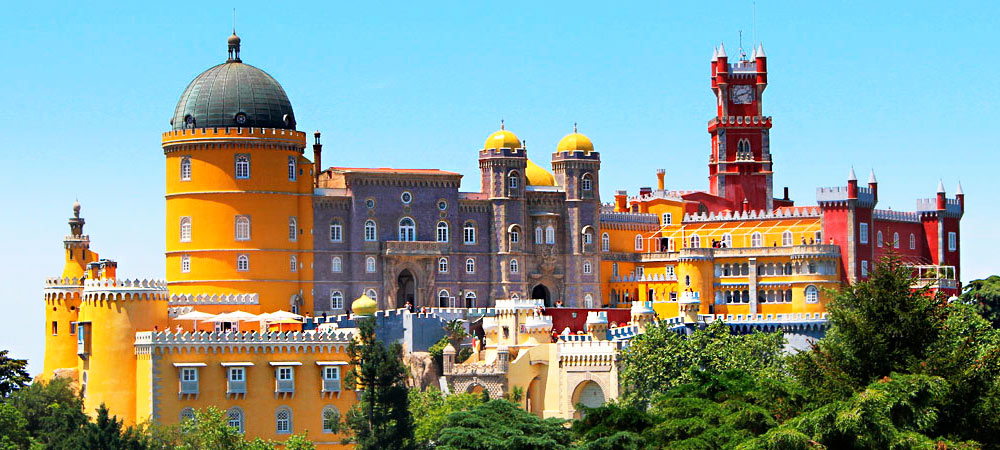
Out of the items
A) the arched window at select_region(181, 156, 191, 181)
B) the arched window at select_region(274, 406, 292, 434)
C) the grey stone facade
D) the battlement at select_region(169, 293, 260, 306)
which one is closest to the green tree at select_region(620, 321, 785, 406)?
the arched window at select_region(274, 406, 292, 434)

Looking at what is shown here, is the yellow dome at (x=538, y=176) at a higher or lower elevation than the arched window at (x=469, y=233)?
higher

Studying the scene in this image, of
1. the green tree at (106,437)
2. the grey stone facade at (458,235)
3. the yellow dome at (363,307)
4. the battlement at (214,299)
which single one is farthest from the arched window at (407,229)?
the green tree at (106,437)

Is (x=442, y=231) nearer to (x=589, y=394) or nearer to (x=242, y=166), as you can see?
(x=242, y=166)

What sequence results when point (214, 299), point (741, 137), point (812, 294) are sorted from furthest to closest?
1. point (741, 137)
2. point (812, 294)
3. point (214, 299)

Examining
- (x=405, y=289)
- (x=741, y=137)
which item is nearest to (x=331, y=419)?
(x=405, y=289)

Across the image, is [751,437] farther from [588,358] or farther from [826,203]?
[826,203]

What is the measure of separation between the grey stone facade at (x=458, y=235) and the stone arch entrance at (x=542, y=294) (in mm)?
62

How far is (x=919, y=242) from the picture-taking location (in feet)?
382

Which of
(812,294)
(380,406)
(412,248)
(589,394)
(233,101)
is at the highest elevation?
(233,101)

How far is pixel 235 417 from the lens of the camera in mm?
86500

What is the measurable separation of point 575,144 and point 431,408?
29.8 meters

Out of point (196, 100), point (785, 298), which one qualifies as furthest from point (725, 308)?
point (196, 100)

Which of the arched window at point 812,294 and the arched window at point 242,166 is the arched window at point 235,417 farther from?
the arched window at point 812,294

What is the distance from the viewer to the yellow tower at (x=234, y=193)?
103 m
